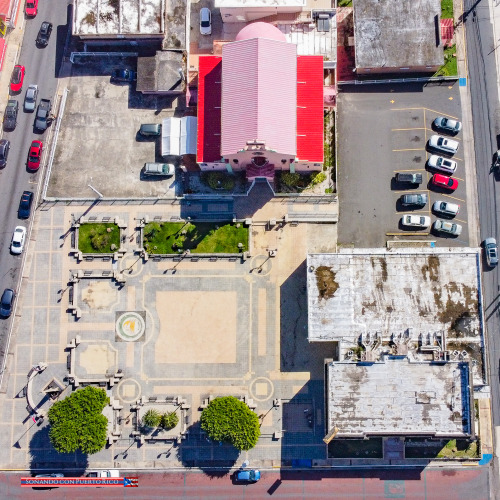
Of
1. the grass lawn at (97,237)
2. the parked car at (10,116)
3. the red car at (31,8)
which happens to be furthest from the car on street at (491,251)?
the red car at (31,8)

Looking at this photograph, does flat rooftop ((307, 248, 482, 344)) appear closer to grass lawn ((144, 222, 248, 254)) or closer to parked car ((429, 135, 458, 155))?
grass lawn ((144, 222, 248, 254))

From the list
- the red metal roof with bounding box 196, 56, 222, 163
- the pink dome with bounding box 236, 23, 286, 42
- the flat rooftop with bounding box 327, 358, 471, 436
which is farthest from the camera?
the red metal roof with bounding box 196, 56, 222, 163

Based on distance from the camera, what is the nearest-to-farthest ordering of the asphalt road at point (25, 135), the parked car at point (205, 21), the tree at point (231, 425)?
1. the tree at point (231, 425)
2. the asphalt road at point (25, 135)
3. the parked car at point (205, 21)

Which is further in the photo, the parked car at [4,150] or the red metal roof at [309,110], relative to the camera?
the parked car at [4,150]

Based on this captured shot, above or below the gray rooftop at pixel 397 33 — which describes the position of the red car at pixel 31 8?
above

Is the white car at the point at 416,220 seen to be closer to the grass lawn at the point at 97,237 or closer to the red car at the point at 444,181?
the red car at the point at 444,181

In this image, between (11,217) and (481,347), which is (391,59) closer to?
(481,347)

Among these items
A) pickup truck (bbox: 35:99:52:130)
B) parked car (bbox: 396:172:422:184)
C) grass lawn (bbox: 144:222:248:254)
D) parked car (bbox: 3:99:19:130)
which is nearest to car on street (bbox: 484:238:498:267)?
parked car (bbox: 396:172:422:184)
